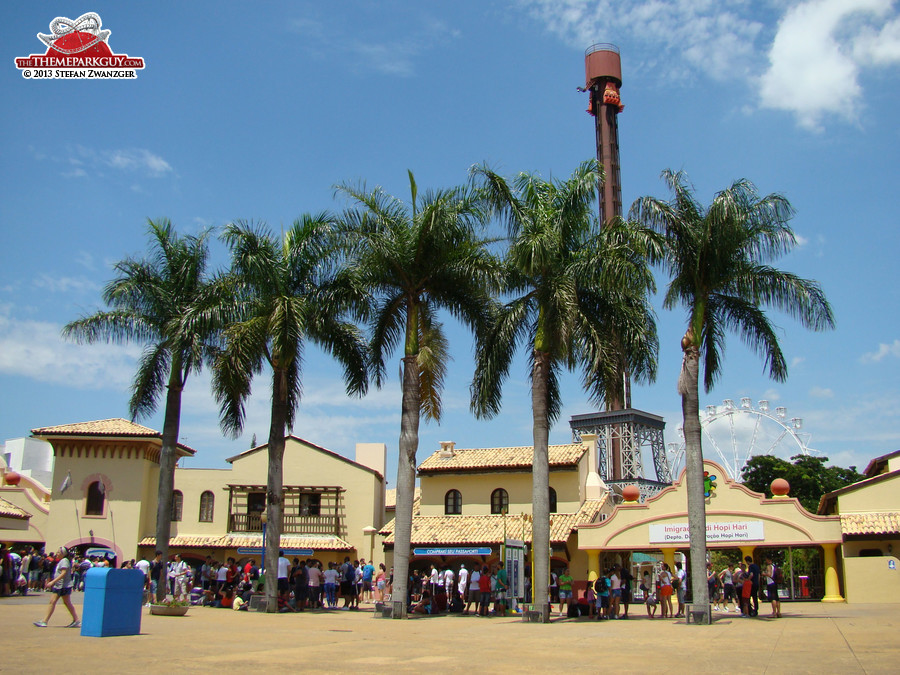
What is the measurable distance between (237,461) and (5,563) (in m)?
15.3

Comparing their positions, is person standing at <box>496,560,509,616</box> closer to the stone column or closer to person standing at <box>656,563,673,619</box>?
person standing at <box>656,563,673,619</box>

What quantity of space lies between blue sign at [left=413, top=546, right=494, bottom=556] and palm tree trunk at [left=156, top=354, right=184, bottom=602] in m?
10.9

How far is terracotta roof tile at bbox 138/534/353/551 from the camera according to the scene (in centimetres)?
3731

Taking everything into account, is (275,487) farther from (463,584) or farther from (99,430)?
(99,430)

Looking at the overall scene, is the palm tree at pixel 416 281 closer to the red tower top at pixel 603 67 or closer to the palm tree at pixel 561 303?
the palm tree at pixel 561 303

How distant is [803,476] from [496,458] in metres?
35.5

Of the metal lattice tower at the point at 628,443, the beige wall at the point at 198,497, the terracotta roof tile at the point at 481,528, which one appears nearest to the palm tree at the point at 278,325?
the terracotta roof tile at the point at 481,528

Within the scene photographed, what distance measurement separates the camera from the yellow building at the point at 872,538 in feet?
93.5

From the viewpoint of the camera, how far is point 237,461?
40156 millimetres

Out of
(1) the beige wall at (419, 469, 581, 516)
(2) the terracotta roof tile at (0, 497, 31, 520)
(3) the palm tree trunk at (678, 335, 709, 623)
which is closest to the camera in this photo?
(3) the palm tree trunk at (678, 335, 709, 623)

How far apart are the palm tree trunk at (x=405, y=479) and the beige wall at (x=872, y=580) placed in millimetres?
A: 17330

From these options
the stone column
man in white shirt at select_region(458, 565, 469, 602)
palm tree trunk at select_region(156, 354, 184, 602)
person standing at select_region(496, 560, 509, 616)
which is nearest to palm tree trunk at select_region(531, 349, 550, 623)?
person standing at select_region(496, 560, 509, 616)

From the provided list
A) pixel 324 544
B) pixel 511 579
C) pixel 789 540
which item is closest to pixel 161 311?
pixel 511 579

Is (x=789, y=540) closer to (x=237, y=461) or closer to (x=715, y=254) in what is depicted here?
(x=715, y=254)
